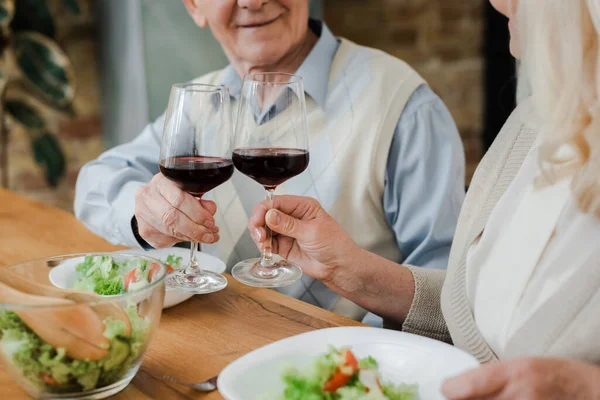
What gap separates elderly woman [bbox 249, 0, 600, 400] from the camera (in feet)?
2.44

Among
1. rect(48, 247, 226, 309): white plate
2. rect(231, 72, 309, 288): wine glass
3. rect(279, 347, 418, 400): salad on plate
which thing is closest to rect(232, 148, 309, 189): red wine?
rect(231, 72, 309, 288): wine glass

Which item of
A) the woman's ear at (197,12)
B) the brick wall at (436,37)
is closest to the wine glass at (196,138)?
the woman's ear at (197,12)

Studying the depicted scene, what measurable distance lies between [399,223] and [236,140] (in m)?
0.48

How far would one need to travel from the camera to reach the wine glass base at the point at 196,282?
1070 mm

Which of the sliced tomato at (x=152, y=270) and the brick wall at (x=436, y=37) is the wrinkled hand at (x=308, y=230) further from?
the brick wall at (x=436, y=37)

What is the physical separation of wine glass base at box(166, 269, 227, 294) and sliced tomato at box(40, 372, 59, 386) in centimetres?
31

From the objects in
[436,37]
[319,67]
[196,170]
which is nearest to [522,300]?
[196,170]

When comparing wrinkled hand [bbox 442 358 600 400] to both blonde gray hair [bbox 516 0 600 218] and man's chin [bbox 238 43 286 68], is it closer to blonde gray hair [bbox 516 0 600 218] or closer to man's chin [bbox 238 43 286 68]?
blonde gray hair [bbox 516 0 600 218]

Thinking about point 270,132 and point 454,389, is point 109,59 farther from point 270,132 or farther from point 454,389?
point 454,389

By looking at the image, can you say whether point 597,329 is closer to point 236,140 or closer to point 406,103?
point 236,140

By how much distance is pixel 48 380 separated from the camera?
0.76m

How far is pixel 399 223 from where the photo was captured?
4.70 feet

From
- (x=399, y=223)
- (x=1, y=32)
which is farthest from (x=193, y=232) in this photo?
(x=1, y=32)

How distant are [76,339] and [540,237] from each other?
585 millimetres
